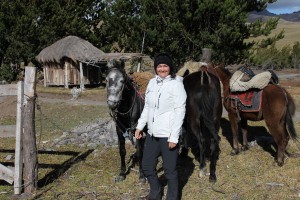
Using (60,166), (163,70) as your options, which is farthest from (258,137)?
(163,70)

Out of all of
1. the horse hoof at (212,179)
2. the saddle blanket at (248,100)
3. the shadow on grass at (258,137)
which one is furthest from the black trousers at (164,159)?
the shadow on grass at (258,137)

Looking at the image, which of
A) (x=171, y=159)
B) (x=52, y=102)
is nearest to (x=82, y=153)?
(x=171, y=159)

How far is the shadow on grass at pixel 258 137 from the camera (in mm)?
8678

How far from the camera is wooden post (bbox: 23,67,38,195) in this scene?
5.98 metres

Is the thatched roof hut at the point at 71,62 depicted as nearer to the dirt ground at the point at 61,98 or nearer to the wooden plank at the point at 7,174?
the dirt ground at the point at 61,98

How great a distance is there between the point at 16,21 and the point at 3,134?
17116 millimetres

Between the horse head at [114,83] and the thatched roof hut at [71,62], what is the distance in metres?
18.5

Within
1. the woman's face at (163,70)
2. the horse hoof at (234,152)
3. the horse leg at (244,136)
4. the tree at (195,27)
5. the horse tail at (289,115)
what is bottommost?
the horse hoof at (234,152)

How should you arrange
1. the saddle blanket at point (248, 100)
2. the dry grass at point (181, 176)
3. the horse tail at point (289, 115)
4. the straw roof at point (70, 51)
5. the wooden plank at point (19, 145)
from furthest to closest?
the straw roof at point (70, 51), the saddle blanket at point (248, 100), the horse tail at point (289, 115), the dry grass at point (181, 176), the wooden plank at point (19, 145)

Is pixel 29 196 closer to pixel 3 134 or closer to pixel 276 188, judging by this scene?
pixel 276 188

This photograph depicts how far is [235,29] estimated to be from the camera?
70.9 ft

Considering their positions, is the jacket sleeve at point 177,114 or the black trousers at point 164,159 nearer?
the jacket sleeve at point 177,114

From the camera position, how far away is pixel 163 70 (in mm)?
5020

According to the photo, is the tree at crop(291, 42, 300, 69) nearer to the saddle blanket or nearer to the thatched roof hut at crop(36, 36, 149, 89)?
the thatched roof hut at crop(36, 36, 149, 89)
